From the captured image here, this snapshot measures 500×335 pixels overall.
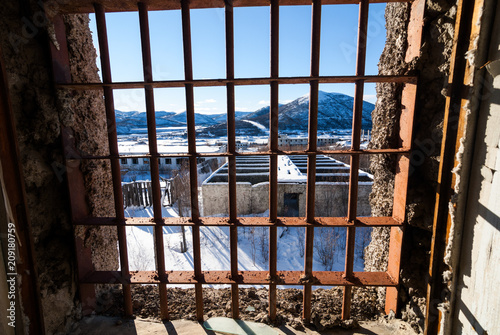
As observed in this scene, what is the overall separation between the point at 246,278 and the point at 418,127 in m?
1.72

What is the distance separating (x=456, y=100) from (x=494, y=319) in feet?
3.91

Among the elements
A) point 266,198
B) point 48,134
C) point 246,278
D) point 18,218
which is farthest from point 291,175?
point 18,218

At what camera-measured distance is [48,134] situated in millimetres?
1780

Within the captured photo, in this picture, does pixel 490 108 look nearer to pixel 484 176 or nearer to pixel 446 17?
pixel 484 176

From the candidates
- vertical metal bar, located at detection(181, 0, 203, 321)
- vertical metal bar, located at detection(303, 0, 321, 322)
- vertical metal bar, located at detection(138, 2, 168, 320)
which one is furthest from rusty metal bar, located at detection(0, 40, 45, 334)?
vertical metal bar, located at detection(303, 0, 321, 322)

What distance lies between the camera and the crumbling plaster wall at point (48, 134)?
1652mm

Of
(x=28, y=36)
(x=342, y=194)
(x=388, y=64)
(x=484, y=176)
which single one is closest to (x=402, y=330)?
(x=484, y=176)

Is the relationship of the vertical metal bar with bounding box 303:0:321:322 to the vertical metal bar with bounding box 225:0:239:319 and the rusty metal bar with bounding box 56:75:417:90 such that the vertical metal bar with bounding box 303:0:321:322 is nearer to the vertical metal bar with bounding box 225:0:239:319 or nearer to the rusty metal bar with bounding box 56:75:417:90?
the rusty metal bar with bounding box 56:75:417:90

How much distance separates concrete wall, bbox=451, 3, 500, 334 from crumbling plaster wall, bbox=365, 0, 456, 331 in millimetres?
274

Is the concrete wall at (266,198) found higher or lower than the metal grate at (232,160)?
lower

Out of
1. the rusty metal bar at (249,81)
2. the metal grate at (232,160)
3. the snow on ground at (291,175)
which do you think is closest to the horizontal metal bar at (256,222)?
the metal grate at (232,160)

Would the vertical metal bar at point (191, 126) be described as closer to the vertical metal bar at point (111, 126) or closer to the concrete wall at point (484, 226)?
the vertical metal bar at point (111, 126)

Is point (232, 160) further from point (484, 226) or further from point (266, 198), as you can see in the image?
point (266, 198)

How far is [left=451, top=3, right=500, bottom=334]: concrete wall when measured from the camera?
3.96 ft
